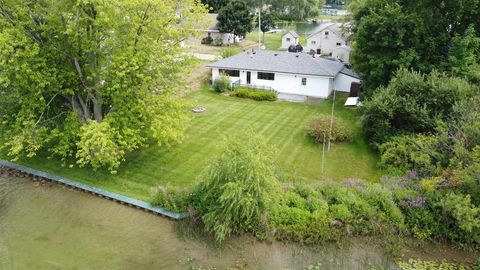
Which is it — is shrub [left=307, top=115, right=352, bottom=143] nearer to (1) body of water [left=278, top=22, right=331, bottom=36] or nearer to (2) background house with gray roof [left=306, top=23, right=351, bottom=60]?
(2) background house with gray roof [left=306, top=23, right=351, bottom=60]

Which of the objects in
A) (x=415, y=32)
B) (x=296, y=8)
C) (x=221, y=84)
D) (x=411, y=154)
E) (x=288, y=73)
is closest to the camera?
(x=411, y=154)

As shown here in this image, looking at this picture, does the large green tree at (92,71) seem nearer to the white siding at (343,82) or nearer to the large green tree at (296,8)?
the white siding at (343,82)

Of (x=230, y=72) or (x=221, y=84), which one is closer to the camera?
(x=221, y=84)

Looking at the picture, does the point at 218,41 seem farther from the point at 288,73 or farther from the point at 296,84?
the point at 296,84

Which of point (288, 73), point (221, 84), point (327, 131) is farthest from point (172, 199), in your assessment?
point (288, 73)

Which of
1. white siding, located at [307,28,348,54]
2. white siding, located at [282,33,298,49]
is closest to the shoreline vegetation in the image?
white siding, located at [307,28,348,54]
